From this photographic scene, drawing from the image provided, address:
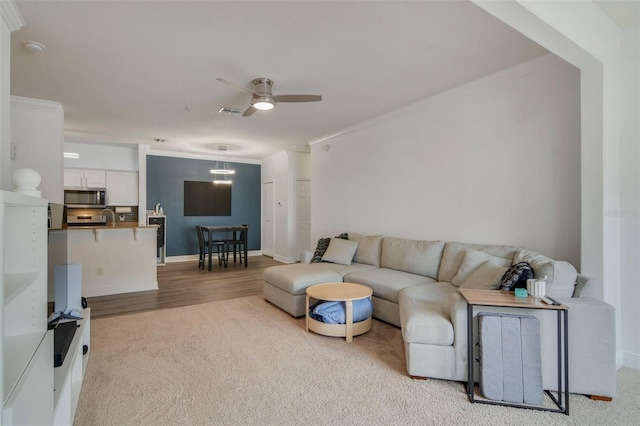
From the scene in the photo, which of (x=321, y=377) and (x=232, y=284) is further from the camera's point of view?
(x=232, y=284)

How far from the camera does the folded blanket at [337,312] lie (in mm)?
3066

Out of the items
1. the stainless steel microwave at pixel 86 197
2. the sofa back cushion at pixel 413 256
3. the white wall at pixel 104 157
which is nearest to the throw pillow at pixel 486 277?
the sofa back cushion at pixel 413 256

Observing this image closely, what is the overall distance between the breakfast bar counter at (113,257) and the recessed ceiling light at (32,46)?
2675mm

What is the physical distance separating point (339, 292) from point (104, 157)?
6.36 m

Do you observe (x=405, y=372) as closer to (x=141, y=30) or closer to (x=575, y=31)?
(x=575, y=31)

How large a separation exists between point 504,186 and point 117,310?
4672mm

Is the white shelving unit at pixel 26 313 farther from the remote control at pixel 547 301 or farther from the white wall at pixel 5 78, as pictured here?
the remote control at pixel 547 301

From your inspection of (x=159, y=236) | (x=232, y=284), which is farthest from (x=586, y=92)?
(x=159, y=236)

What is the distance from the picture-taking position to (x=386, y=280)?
3.53 meters

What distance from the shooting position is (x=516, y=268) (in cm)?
240

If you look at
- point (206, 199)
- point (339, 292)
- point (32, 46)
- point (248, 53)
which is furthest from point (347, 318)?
point (206, 199)

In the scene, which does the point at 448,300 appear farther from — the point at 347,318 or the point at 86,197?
the point at 86,197

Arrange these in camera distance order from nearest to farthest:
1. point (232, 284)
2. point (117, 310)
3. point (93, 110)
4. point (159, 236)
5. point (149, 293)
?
point (117, 310) → point (93, 110) → point (149, 293) → point (232, 284) → point (159, 236)

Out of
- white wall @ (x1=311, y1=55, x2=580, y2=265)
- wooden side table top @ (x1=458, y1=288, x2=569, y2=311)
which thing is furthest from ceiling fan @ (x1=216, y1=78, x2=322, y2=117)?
wooden side table top @ (x1=458, y1=288, x2=569, y2=311)
